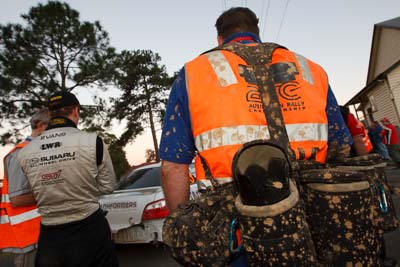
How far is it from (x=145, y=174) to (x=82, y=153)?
3.30 metres

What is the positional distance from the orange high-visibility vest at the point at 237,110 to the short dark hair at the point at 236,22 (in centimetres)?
30

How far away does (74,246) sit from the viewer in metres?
2.16

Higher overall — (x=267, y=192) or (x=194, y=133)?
(x=194, y=133)

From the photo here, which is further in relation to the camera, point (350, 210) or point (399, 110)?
point (399, 110)

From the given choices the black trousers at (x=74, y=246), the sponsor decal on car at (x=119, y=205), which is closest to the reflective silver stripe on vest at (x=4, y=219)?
the black trousers at (x=74, y=246)

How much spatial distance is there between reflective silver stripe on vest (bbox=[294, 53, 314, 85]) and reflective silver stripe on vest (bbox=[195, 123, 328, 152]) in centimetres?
21

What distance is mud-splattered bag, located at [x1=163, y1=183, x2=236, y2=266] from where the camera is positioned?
38.3 inches

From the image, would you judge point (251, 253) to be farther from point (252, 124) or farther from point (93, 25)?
point (93, 25)

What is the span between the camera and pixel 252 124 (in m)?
1.16

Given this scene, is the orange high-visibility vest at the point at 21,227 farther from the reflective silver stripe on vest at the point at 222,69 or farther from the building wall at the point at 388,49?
the building wall at the point at 388,49

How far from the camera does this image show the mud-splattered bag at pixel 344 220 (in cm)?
92

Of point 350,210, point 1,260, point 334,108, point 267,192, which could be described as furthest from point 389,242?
point 1,260

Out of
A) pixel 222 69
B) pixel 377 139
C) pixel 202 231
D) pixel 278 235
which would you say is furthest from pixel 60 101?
pixel 377 139

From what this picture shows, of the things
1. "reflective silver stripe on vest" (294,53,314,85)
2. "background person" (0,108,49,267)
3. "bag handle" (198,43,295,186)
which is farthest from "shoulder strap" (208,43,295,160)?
"background person" (0,108,49,267)
